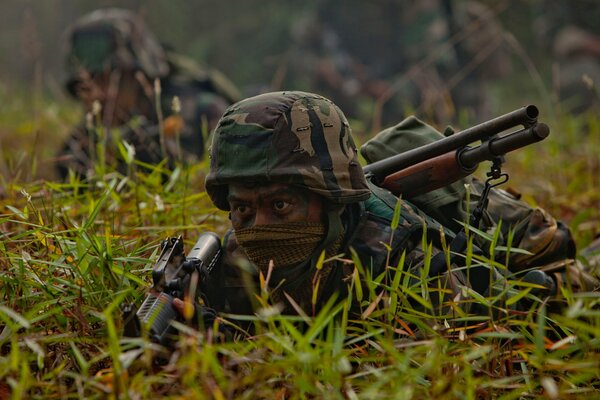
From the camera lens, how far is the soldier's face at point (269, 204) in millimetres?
2182

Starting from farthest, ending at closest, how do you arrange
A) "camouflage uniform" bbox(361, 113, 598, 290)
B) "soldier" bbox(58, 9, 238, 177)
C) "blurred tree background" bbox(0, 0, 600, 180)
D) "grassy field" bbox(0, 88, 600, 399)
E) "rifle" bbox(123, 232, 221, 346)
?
"soldier" bbox(58, 9, 238, 177), "blurred tree background" bbox(0, 0, 600, 180), "camouflage uniform" bbox(361, 113, 598, 290), "rifle" bbox(123, 232, 221, 346), "grassy field" bbox(0, 88, 600, 399)

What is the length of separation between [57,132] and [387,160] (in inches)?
231

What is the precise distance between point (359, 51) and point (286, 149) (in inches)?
347

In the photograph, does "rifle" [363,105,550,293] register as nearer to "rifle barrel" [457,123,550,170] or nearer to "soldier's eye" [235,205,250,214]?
"rifle barrel" [457,123,550,170]

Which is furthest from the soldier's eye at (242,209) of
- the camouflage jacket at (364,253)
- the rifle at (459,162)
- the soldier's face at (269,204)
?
the rifle at (459,162)

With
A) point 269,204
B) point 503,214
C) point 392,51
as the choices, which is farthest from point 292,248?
point 392,51

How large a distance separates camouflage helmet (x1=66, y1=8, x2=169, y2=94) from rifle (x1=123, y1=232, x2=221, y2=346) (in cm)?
349

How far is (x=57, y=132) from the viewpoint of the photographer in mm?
7730

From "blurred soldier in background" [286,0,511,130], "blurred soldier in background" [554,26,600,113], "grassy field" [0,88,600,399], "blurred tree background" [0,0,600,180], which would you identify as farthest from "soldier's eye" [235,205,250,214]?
"blurred soldier in background" [286,0,511,130]

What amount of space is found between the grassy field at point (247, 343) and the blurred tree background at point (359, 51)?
927mm

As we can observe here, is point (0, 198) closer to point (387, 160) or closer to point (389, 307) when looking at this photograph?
point (387, 160)

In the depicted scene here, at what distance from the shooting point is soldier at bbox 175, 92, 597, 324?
217cm

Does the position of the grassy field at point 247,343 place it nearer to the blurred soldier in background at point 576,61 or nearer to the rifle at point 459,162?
the rifle at point 459,162

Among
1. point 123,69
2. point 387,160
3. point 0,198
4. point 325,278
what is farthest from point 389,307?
point 123,69
